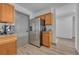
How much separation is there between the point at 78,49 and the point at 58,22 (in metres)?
0.64

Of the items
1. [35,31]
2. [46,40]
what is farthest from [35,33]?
[46,40]

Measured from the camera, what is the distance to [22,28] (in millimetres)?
1971

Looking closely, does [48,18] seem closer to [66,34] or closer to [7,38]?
[66,34]

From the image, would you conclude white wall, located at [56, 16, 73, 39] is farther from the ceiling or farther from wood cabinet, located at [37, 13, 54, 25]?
the ceiling

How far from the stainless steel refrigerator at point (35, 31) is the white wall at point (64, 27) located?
0.39 m

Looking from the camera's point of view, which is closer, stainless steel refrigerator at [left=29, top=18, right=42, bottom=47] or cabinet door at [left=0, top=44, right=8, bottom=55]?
cabinet door at [left=0, top=44, right=8, bottom=55]

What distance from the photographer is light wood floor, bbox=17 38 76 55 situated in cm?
192

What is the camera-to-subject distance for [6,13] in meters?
1.89

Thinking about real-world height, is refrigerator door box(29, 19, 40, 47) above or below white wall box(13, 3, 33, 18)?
below

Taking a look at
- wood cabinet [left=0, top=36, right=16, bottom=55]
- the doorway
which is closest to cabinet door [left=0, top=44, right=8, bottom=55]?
wood cabinet [left=0, top=36, right=16, bottom=55]

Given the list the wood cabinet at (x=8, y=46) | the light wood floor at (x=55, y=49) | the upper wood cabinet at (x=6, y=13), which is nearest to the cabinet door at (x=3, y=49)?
the wood cabinet at (x=8, y=46)

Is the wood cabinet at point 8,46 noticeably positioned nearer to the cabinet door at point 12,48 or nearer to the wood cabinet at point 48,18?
the cabinet door at point 12,48

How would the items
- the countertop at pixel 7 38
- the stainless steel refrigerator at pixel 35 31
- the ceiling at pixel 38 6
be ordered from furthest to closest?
the stainless steel refrigerator at pixel 35 31 → the ceiling at pixel 38 6 → the countertop at pixel 7 38

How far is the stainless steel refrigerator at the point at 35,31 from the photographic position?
206 centimetres
